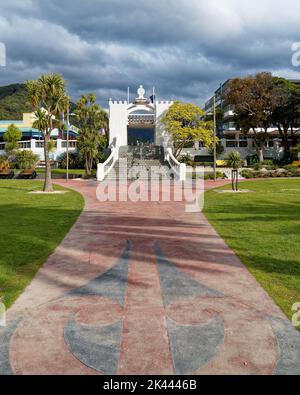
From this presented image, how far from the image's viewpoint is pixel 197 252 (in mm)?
9773

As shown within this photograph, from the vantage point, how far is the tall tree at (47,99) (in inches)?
1032

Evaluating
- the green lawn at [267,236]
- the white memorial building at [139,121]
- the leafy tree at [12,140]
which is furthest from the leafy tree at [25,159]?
the green lawn at [267,236]

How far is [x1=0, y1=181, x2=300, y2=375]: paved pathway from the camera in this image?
14.9ft

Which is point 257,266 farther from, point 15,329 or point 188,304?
point 15,329

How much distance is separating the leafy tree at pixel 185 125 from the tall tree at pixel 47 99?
2461 cm

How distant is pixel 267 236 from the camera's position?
1142cm

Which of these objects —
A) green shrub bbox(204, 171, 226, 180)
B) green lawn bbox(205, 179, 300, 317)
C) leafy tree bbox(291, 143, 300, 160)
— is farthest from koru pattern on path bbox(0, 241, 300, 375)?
leafy tree bbox(291, 143, 300, 160)

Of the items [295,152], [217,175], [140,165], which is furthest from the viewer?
[295,152]

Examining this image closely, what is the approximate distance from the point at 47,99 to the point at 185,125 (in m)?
28.6

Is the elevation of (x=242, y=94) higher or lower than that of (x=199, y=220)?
higher

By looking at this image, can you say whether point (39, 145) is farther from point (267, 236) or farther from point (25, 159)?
point (267, 236)

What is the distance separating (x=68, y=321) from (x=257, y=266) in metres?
4.57

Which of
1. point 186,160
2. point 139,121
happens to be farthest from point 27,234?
point 139,121

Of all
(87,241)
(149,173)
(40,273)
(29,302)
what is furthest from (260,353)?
Answer: (149,173)
